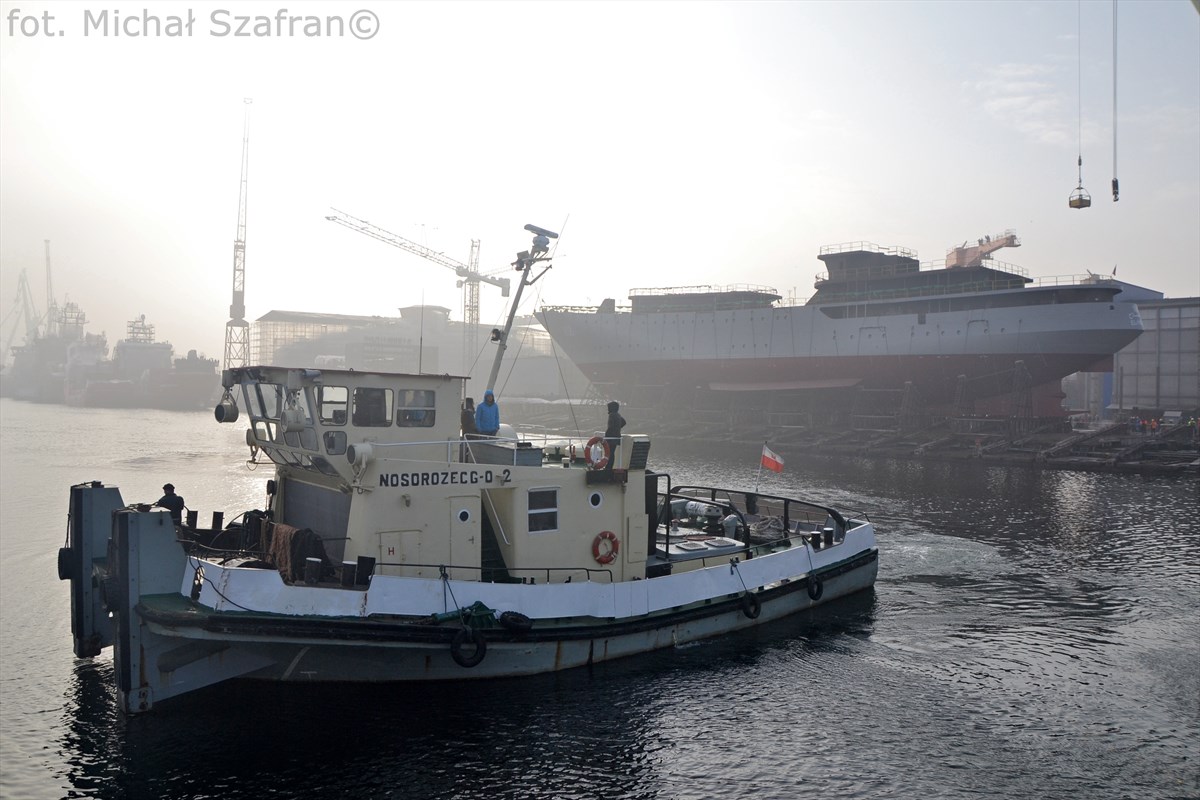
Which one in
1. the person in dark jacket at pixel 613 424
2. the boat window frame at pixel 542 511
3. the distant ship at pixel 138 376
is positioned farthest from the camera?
the distant ship at pixel 138 376

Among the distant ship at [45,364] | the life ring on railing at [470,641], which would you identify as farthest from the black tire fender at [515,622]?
the distant ship at [45,364]

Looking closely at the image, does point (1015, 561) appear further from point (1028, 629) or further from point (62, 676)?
point (62, 676)

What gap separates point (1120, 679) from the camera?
45.9 ft

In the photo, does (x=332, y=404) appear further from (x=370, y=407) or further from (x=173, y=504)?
(x=173, y=504)

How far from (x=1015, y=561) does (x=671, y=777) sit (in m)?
16.7

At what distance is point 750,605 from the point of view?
14.9 m

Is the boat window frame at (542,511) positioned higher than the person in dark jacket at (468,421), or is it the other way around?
the person in dark jacket at (468,421)

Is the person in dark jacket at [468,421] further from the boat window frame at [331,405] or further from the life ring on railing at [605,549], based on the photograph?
the life ring on railing at [605,549]

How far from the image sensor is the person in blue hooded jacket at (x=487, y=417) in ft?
44.4

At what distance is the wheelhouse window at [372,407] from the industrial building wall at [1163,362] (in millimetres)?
69393

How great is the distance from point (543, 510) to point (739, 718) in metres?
4.29

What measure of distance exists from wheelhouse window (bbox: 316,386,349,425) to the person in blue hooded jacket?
7.80 feet

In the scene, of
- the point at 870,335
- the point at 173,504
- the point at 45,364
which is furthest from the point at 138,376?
the point at 173,504

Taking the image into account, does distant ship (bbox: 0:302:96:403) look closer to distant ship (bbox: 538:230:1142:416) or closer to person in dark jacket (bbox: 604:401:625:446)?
distant ship (bbox: 538:230:1142:416)
